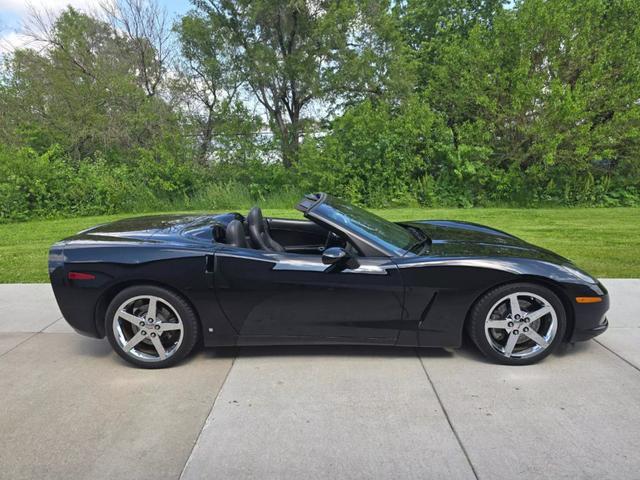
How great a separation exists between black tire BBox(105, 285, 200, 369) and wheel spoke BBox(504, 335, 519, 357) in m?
2.16

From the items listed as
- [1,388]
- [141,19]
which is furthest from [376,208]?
[141,19]

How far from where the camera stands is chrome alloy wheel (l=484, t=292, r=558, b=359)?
10.00 ft

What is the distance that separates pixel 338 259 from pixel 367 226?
56 cm

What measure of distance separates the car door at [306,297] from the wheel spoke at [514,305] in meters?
0.76

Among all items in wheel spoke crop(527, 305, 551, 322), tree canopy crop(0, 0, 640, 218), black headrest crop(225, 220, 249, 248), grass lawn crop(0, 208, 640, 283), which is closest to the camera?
wheel spoke crop(527, 305, 551, 322)

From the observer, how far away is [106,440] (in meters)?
2.38

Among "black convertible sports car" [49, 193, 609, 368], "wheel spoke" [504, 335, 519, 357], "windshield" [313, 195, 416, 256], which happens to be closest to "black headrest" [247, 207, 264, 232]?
"black convertible sports car" [49, 193, 609, 368]

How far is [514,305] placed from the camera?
10.0ft

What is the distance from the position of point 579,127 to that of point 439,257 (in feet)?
39.1

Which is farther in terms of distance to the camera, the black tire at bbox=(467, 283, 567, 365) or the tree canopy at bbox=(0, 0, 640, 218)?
the tree canopy at bbox=(0, 0, 640, 218)

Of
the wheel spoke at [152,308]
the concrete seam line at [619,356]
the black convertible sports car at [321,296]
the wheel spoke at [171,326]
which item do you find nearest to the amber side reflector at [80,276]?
the black convertible sports car at [321,296]

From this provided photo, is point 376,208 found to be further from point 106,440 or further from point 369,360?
point 106,440

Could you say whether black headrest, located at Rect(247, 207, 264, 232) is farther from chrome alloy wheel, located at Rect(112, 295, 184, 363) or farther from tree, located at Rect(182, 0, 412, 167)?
tree, located at Rect(182, 0, 412, 167)

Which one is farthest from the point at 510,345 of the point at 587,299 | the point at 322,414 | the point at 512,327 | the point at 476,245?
the point at 322,414
